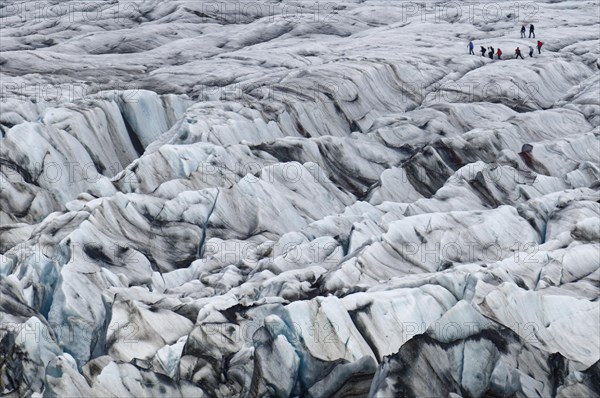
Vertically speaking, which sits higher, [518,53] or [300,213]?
[300,213]

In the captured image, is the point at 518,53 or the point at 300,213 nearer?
the point at 300,213

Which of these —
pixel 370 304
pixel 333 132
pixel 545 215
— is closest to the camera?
pixel 370 304

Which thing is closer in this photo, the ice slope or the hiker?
the ice slope

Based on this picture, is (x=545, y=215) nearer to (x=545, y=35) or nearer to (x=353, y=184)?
(x=353, y=184)

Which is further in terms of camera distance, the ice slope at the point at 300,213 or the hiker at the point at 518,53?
the hiker at the point at 518,53

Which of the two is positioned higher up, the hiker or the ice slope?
the ice slope

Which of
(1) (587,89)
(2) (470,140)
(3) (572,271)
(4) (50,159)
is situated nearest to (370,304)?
(3) (572,271)

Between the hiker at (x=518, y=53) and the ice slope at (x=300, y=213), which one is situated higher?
the ice slope at (x=300, y=213)

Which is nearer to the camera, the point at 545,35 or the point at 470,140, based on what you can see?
the point at 470,140
